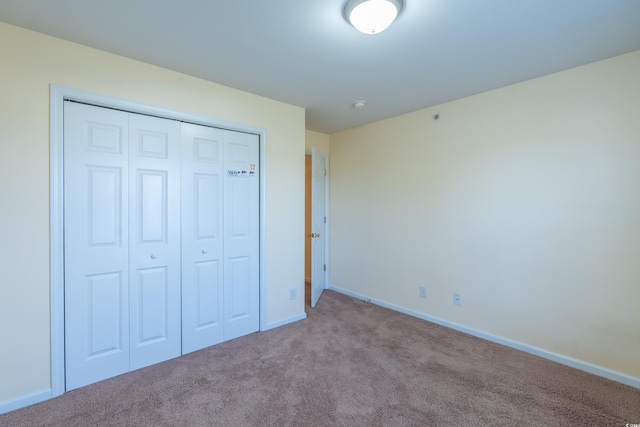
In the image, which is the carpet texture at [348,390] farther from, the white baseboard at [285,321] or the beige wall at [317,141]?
the beige wall at [317,141]

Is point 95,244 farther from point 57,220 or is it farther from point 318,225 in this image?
point 318,225

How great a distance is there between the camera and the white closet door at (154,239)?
7.29ft

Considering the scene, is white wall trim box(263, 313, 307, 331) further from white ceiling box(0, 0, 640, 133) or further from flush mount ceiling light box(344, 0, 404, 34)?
flush mount ceiling light box(344, 0, 404, 34)

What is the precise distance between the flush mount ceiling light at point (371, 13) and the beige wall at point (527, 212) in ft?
5.71

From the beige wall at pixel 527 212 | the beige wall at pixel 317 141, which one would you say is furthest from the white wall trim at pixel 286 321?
the beige wall at pixel 317 141

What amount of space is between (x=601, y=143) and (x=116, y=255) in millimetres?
3821

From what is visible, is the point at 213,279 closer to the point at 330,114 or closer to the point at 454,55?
the point at 330,114

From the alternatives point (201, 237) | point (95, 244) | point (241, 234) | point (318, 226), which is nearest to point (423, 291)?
point (318, 226)

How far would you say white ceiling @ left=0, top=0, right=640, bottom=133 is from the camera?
1587 mm

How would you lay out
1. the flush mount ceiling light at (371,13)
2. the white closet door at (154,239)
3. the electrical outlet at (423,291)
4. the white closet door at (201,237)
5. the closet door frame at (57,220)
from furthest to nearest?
the electrical outlet at (423,291) < the white closet door at (201,237) < the white closet door at (154,239) < the closet door frame at (57,220) < the flush mount ceiling light at (371,13)

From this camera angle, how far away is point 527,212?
2.52m

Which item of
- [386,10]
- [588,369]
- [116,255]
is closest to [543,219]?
[588,369]

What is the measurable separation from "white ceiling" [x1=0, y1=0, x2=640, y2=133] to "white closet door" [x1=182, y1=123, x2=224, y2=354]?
640 mm

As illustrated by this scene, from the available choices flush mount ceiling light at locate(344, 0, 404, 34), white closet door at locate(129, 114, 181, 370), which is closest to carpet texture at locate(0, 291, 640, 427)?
white closet door at locate(129, 114, 181, 370)
